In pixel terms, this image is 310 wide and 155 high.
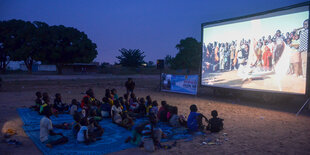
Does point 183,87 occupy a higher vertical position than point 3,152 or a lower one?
higher

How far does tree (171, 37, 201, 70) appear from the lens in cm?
4400

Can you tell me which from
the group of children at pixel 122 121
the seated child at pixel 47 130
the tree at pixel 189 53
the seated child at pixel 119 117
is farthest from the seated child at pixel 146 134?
the tree at pixel 189 53

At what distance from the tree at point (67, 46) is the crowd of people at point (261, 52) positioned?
29348mm

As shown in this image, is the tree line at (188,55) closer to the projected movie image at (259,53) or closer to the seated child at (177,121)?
the projected movie image at (259,53)

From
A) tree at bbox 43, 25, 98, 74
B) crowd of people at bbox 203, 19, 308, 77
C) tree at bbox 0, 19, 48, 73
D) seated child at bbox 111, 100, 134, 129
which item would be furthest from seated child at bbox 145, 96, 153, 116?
tree at bbox 0, 19, 48, 73

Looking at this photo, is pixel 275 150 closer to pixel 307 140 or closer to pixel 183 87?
pixel 307 140

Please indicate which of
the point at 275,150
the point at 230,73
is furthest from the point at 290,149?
the point at 230,73

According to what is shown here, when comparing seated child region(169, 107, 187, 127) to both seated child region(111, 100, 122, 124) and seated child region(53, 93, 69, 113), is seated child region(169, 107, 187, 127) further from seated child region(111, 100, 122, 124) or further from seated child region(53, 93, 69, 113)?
seated child region(53, 93, 69, 113)

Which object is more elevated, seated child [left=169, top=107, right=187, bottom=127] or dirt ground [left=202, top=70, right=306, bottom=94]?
dirt ground [left=202, top=70, right=306, bottom=94]

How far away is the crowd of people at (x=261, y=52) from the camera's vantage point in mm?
10328

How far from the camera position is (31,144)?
5.48m

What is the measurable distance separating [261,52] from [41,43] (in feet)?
116

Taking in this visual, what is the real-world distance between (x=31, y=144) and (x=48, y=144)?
668 mm

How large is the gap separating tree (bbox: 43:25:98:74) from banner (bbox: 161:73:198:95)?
25.6 m
